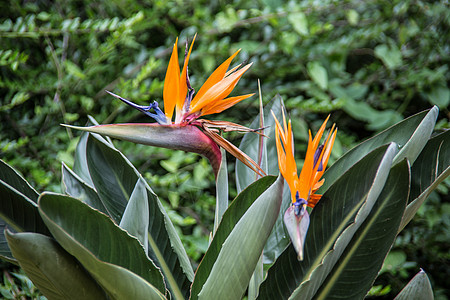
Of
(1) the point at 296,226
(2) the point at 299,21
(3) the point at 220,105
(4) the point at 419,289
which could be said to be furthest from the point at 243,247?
(2) the point at 299,21

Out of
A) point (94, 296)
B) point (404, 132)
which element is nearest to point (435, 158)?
point (404, 132)

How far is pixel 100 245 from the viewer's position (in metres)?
0.47

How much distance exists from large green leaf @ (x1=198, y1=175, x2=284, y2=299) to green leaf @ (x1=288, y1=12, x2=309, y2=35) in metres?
0.97

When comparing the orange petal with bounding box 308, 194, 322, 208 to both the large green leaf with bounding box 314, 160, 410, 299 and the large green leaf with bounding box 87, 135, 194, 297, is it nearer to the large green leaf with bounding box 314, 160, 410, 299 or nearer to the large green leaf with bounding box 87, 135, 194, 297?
the large green leaf with bounding box 314, 160, 410, 299

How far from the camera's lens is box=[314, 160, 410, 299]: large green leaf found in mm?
482

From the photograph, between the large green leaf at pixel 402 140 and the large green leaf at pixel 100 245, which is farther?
the large green leaf at pixel 402 140

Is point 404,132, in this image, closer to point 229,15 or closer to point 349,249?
point 349,249

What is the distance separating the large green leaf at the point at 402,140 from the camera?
0.56 metres

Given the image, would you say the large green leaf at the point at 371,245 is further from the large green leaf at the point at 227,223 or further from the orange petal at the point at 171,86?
the orange petal at the point at 171,86

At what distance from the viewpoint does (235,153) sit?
0.50m

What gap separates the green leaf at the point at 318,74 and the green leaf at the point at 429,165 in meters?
0.82

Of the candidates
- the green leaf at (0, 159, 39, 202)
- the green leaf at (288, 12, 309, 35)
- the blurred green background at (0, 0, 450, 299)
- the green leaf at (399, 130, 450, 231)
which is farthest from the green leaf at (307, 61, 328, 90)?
the green leaf at (0, 159, 39, 202)

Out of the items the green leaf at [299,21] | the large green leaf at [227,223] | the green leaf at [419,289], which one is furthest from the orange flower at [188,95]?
the green leaf at [299,21]

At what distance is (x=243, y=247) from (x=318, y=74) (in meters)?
1.08
